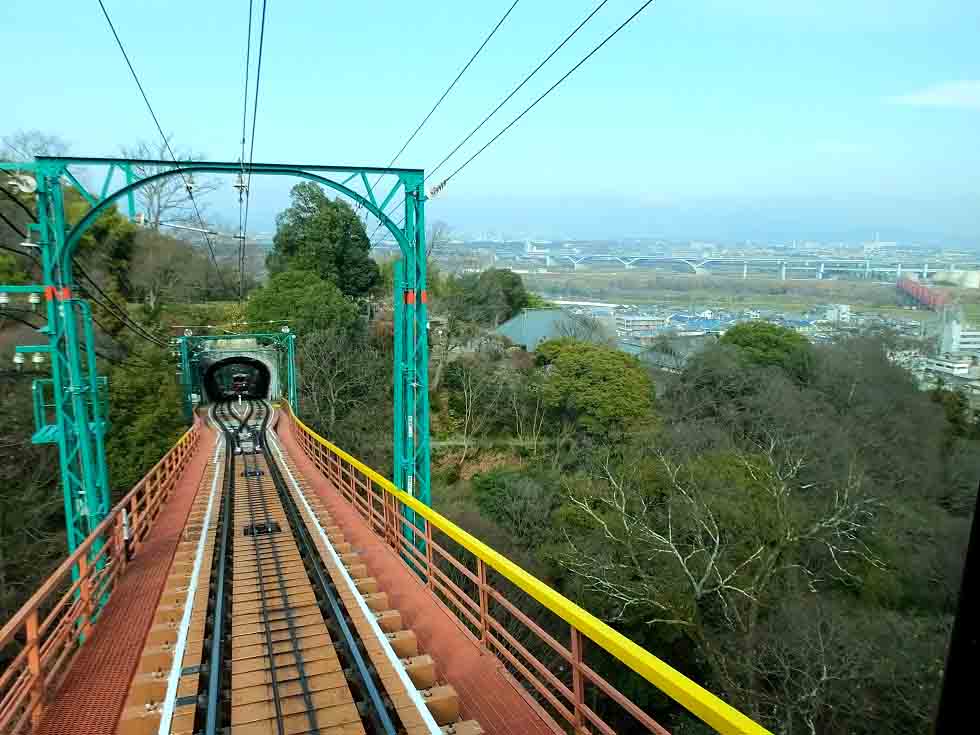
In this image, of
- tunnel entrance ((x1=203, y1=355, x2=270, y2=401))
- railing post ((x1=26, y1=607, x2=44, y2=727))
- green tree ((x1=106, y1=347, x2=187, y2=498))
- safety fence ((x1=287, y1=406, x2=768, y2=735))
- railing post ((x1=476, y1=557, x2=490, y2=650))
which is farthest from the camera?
tunnel entrance ((x1=203, y1=355, x2=270, y2=401))

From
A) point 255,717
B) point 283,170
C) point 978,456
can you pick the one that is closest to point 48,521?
point 283,170

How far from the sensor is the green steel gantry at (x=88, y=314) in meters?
10.6

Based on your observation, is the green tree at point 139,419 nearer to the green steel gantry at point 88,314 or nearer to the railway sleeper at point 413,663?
the green steel gantry at point 88,314

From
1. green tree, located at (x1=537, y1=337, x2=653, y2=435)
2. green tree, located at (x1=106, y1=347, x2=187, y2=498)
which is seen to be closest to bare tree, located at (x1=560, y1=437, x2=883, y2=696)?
green tree, located at (x1=537, y1=337, x2=653, y2=435)

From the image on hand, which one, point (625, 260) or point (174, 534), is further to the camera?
point (625, 260)

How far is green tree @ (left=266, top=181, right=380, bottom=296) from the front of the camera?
1870 inches

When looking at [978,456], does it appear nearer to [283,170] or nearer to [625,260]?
[283,170]

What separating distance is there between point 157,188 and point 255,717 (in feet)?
163

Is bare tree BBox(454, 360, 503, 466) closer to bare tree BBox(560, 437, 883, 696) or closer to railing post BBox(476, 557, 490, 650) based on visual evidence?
bare tree BBox(560, 437, 883, 696)

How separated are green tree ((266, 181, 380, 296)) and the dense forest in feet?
0.75

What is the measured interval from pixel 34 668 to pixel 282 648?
6.25ft

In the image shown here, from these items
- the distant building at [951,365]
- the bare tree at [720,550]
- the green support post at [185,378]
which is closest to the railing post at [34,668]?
the bare tree at [720,550]

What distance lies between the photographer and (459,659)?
5.52m

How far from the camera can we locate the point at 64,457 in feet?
36.4
